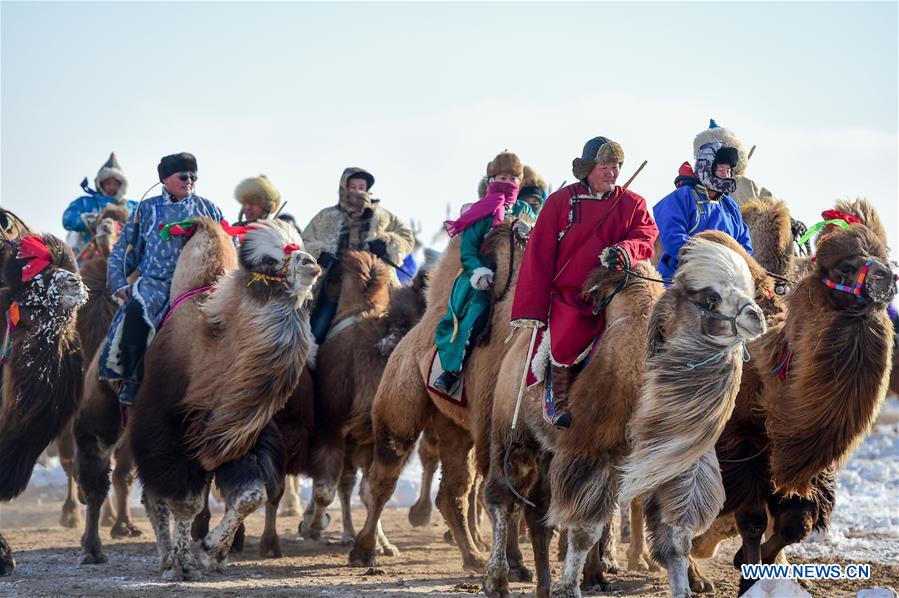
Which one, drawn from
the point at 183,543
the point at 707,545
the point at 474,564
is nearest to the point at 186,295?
the point at 183,543

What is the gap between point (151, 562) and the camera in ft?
30.7

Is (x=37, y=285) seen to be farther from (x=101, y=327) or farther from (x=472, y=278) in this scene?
(x=472, y=278)

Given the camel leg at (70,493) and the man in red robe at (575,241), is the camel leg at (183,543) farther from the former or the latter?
the camel leg at (70,493)

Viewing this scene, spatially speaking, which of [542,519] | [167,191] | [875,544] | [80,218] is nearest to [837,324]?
[542,519]

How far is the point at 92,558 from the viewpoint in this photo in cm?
939

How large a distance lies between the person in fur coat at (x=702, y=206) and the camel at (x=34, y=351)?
13.4 feet

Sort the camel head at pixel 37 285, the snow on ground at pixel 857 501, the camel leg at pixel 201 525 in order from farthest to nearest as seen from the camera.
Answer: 1. the snow on ground at pixel 857 501
2. the camel leg at pixel 201 525
3. the camel head at pixel 37 285

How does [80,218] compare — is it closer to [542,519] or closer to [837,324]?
[542,519]

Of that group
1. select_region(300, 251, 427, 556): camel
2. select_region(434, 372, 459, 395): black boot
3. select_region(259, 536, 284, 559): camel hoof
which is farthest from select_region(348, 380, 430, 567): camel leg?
select_region(259, 536, 284, 559): camel hoof

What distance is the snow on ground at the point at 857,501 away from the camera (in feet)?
32.0

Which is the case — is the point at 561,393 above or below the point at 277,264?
below

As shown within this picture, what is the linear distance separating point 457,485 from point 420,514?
10.6 ft

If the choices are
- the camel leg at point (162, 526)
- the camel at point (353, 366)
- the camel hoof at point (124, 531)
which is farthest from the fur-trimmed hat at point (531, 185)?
the camel hoof at point (124, 531)

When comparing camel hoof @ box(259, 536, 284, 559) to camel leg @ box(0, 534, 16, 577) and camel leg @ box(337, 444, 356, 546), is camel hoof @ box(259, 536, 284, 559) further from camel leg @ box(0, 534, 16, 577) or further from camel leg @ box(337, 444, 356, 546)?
camel leg @ box(0, 534, 16, 577)
